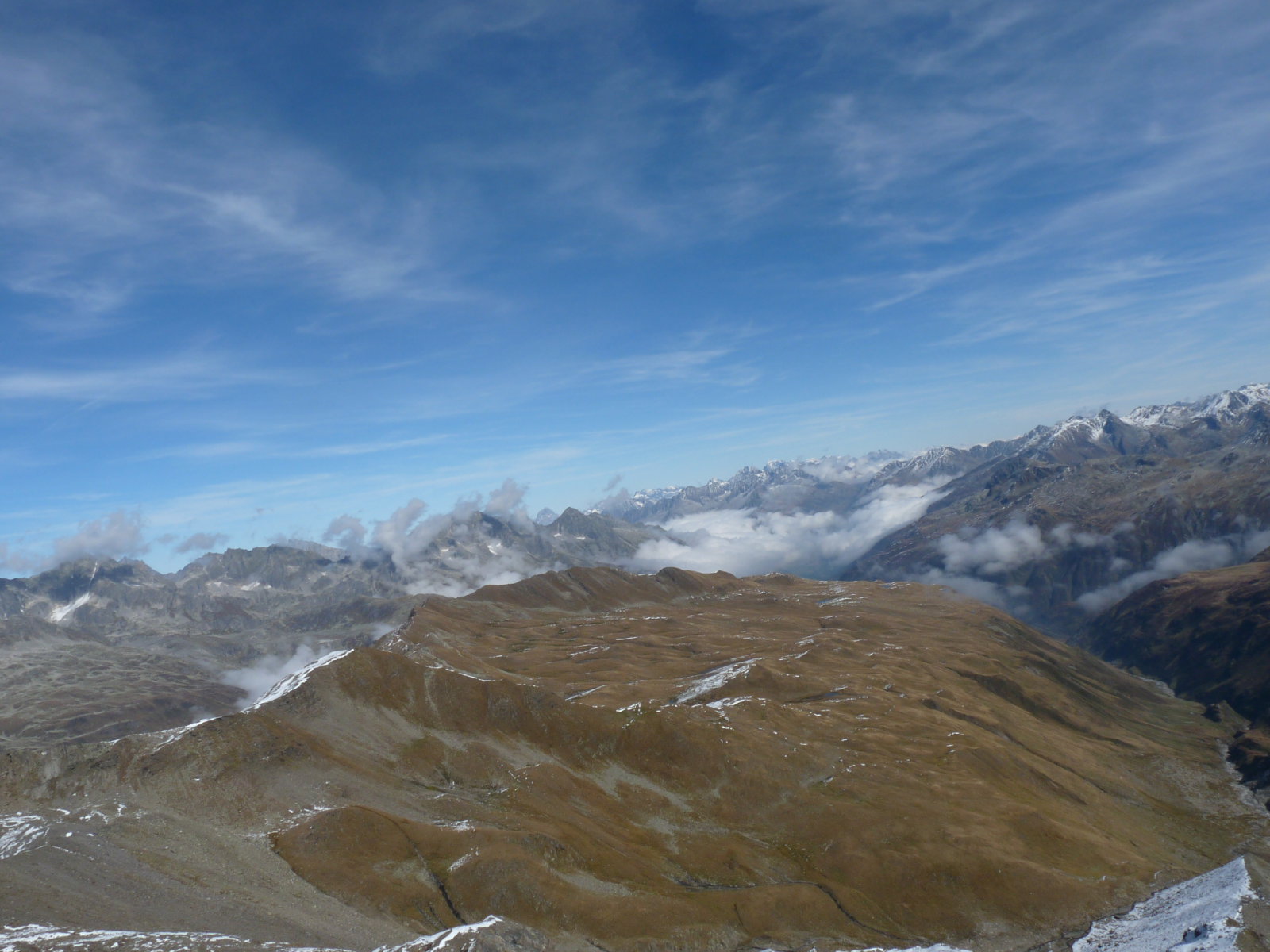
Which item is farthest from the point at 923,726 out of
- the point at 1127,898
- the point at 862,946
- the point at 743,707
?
the point at 862,946

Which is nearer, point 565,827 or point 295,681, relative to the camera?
point 565,827

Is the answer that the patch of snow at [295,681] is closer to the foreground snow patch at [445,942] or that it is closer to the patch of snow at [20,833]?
the patch of snow at [20,833]

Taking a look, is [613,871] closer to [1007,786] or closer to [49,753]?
[49,753]

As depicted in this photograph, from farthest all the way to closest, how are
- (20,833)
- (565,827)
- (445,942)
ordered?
1. (565,827)
2. (20,833)
3. (445,942)

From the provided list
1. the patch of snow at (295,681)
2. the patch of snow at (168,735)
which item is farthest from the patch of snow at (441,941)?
the patch of snow at (295,681)

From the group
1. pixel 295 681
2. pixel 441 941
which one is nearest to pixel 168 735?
pixel 295 681

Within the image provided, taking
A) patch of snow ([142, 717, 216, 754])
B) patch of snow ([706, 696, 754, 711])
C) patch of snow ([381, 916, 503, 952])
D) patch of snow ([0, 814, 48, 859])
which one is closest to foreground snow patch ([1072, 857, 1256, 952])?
patch of snow ([381, 916, 503, 952])

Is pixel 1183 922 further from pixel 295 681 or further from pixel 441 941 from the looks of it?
pixel 295 681
